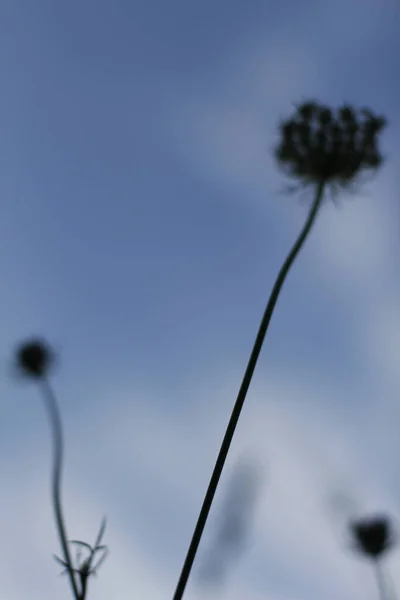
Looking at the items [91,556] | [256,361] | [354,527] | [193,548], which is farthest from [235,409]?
[354,527]

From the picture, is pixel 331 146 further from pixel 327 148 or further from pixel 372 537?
pixel 372 537

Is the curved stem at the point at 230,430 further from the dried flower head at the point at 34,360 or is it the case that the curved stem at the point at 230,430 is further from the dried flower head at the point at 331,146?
the dried flower head at the point at 34,360

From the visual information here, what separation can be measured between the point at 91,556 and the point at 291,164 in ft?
16.1

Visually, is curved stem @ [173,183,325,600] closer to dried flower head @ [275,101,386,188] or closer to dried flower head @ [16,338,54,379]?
dried flower head @ [275,101,386,188]

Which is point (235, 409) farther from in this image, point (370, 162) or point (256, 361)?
point (370, 162)

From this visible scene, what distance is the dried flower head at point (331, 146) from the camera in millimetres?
7516

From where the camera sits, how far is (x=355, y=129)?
24.7 feet

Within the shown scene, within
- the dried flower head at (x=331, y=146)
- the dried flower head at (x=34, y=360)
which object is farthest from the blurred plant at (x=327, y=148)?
the dried flower head at (x=34, y=360)

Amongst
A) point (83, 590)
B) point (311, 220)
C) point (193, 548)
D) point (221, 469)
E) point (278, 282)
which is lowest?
point (83, 590)

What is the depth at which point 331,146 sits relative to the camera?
7.52 m

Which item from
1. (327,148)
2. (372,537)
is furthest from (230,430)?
(372,537)

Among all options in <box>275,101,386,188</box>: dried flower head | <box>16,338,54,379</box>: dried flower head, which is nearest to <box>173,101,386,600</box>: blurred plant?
<box>275,101,386,188</box>: dried flower head

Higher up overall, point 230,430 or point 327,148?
point 327,148

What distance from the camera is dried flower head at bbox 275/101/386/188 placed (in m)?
7.52
